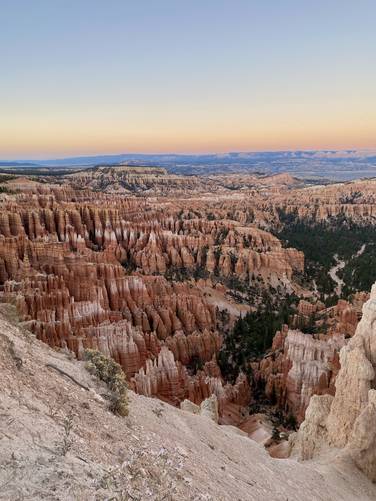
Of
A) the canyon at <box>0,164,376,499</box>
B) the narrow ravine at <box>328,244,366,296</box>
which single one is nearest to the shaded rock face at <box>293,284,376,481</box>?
the canyon at <box>0,164,376,499</box>

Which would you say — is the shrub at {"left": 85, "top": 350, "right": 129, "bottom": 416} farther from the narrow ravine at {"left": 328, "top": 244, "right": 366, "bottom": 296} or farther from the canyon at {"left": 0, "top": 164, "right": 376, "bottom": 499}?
the narrow ravine at {"left": 328, "top": 244, "right": 366, "bottom": 296}

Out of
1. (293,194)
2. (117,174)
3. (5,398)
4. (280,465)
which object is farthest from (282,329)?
(117,174)

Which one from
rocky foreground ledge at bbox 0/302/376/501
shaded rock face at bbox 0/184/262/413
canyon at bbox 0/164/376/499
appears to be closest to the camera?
rocky foreground ledge at bbox 0/302/376/501

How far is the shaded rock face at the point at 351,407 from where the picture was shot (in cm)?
971

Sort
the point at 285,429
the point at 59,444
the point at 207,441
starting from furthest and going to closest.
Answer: the point at 285,429 < the point at 207,441 < the point at 59,444

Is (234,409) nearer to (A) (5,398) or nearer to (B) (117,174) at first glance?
(A) (5,398)

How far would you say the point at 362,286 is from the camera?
41312 mm

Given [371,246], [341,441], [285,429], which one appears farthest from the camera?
[371,246]

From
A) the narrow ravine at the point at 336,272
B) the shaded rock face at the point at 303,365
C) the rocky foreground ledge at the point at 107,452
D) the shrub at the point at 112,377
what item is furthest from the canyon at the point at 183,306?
the shrub at the point at 112,377

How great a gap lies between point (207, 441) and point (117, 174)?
112157 mm

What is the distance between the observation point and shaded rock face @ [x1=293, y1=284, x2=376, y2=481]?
9.71m

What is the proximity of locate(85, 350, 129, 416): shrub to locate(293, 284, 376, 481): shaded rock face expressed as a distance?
20.2ft

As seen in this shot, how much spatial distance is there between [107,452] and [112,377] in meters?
2.48

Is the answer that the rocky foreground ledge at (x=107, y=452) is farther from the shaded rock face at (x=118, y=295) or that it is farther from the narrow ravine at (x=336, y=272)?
the narrow ravine at (x=336, y=272)
